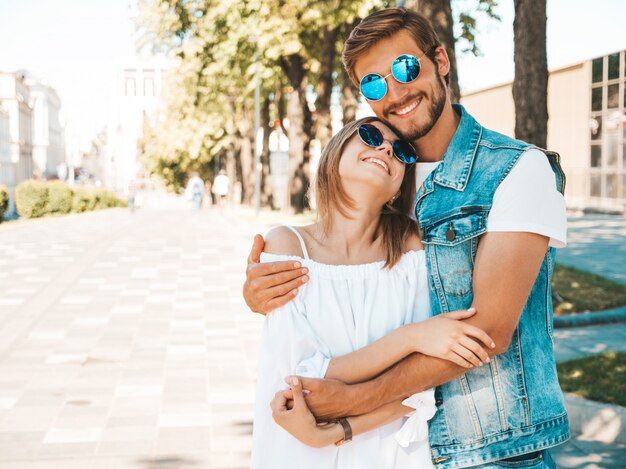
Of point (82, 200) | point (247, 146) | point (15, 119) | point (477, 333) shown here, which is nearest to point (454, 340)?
point (477, 333)

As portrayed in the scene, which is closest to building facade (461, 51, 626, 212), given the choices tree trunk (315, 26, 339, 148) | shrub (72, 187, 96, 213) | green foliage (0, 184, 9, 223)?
tree trunk (315, 26, 339, 148)

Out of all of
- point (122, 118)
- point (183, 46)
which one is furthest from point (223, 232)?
point (122, 118)

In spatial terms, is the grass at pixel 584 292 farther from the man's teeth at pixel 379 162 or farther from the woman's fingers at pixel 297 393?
the woman's fingers at pixel 297 393

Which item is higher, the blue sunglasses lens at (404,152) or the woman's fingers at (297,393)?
the blue sunglasses lens at (404,152)

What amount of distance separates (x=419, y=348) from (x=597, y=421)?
397cm

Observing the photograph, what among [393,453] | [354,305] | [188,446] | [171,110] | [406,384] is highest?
[171,110]

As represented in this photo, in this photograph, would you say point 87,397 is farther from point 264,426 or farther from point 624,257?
point 624,257

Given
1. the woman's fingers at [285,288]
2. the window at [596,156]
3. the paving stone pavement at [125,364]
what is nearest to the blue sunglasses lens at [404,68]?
the woman's fingers at [285,288]

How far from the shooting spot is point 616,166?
105 ft

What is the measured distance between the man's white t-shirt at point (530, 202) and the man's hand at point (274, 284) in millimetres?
550

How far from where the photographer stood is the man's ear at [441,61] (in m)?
2.38

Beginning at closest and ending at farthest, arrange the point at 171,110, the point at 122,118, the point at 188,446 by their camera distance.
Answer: the point at 188,446 < the point at 171,110 < the point at 122,118

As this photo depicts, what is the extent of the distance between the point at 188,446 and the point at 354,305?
3601 mm

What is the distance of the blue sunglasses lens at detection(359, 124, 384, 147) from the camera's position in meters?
2.28
